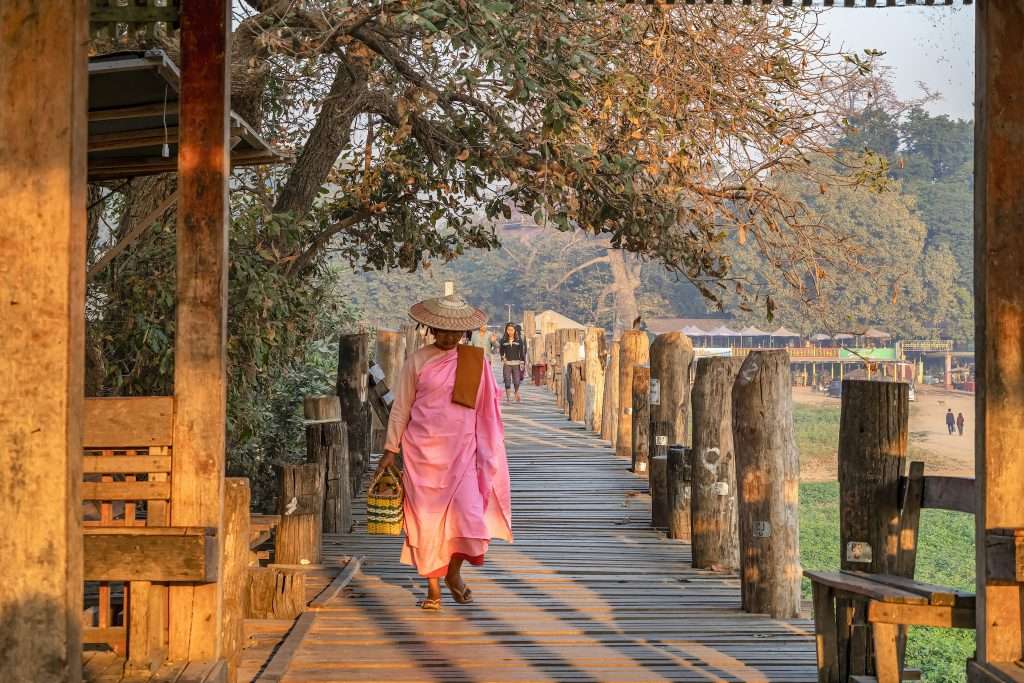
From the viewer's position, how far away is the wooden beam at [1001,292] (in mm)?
3764

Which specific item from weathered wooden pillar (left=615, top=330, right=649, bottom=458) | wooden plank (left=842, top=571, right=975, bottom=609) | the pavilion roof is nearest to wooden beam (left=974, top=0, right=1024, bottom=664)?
wooden plank (left=842, top=571, right=975, bottom=609)

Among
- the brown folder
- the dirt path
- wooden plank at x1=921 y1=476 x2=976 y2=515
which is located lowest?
the dirt path

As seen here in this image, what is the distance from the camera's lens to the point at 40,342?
3221mm

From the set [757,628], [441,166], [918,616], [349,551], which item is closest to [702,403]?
[757,628]

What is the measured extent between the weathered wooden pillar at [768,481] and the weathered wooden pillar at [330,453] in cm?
322

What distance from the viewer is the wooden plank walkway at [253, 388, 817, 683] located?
18.2 ft

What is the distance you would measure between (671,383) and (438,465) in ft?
14.9

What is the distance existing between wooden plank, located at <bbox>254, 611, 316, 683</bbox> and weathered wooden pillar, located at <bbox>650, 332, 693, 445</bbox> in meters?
4.98

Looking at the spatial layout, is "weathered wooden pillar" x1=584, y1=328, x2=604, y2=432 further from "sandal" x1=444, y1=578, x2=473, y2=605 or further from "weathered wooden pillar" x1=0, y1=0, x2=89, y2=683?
"weathered wooden pillar" x1=0, y1=0, x2=89, y2=683

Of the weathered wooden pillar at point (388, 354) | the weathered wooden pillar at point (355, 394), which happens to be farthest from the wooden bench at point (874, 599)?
the weathered wooden pillar at point (388, 354)

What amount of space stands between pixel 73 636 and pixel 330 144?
800 cm

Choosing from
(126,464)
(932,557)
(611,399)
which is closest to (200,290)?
(126,464)

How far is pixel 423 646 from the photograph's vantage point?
5977 millimetres

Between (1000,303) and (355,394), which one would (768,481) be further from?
(355,394)
